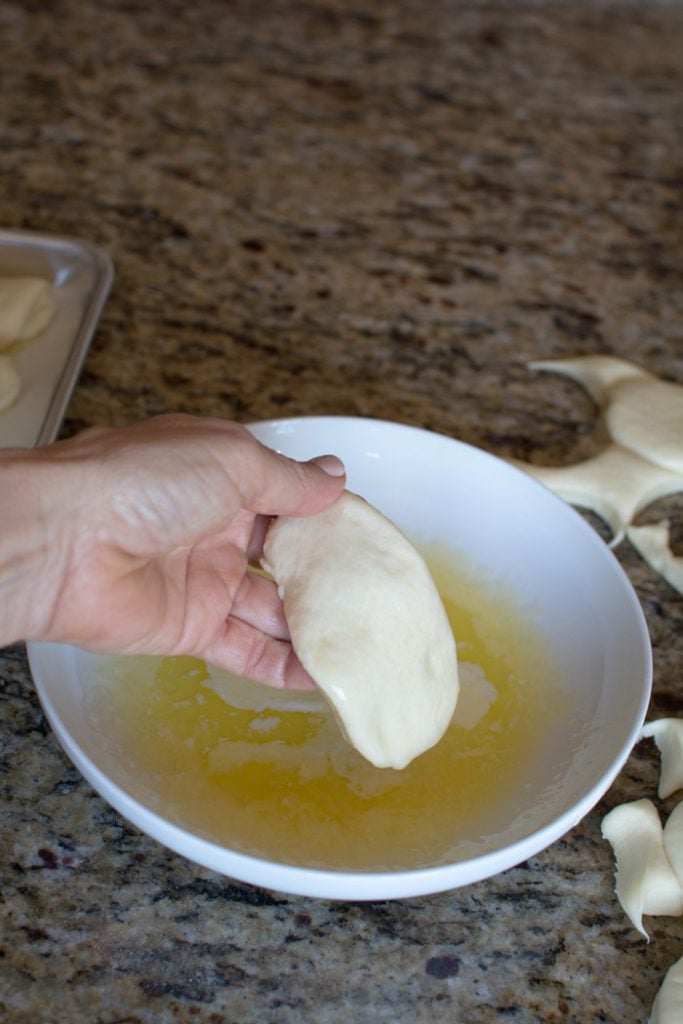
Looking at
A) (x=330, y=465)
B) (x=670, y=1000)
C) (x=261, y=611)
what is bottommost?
(x=670, y=1000)

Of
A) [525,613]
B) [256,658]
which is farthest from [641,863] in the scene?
[256,658]

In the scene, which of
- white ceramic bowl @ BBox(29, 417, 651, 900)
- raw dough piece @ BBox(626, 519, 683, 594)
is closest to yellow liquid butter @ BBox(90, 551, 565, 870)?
white ceramic bowl @ BBox(29, 417, 651, 900)

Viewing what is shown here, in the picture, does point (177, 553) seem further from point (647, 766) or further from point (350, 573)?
point (647, 766)

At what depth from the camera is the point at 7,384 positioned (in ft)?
4.40

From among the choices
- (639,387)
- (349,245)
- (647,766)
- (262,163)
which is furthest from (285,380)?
(647,766)

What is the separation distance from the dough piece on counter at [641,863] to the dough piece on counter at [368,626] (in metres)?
0.18

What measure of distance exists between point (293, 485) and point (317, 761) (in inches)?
9.7

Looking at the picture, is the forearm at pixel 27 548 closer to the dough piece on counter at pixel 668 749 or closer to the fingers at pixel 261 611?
the fingers at pixel 261 611

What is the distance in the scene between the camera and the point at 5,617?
864 mm

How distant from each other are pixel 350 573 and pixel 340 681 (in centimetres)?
10

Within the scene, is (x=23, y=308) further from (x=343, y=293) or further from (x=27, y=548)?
(x=27, y=548)

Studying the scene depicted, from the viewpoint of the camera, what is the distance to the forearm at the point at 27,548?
0.86m

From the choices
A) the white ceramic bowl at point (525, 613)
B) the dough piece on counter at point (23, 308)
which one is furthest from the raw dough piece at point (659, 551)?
the dough piece on counter at point (23, 308)

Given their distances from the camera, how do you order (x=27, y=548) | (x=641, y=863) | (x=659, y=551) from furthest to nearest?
(x=659, y=551), (x=641, y=863), (x=27, y=548)
